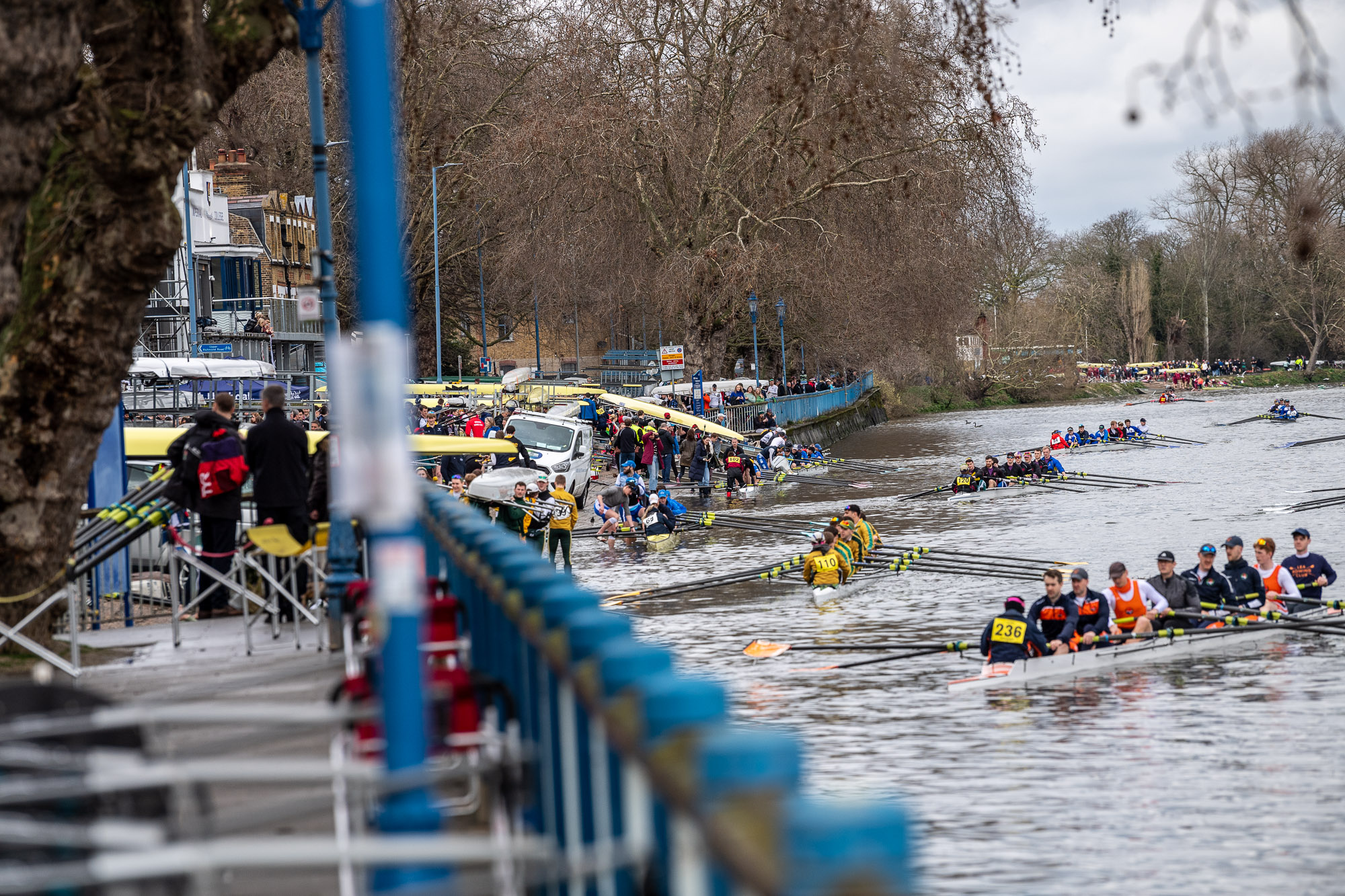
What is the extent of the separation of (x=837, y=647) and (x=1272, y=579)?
5964 mm

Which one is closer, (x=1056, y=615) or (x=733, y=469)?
(x=1056, y=615)

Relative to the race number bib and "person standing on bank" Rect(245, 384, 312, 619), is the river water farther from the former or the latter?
"person standing on bank" Rect(245, 384, 312, 619)

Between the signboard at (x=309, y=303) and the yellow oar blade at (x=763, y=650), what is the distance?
6.83 meters

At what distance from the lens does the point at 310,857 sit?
278 cm

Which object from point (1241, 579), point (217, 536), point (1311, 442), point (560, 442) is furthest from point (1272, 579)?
point (1311, 442)

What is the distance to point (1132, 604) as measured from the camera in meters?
17.0

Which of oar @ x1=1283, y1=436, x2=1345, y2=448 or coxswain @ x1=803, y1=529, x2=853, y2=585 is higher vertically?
oar @ x1=1283, y1=436, x2=1345, y2=448

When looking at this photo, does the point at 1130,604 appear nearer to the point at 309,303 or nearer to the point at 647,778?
the point at 309,303

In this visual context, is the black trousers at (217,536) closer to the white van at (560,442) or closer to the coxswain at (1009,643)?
the coxswain at (1009,643)

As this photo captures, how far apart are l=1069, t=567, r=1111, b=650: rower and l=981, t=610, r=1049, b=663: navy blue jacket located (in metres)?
0.89

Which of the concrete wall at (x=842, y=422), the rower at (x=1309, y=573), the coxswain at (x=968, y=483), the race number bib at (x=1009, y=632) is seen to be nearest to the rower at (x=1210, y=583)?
the rower at (x=1309, y=573)

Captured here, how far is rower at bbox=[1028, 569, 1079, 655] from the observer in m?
16.0

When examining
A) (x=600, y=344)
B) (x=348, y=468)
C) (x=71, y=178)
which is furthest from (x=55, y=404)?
(x=600, y=344)

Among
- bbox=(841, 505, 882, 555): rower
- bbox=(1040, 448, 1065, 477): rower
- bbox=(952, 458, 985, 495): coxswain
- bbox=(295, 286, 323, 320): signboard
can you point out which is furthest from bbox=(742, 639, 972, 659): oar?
bbox=(1040, 448, 1065, 477): rower
